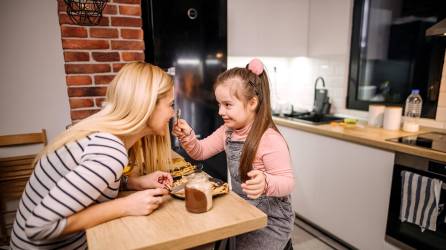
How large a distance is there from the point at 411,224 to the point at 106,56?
2.27 m

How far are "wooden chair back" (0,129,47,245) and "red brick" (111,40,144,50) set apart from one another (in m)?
1.29

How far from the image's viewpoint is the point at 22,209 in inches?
40.3

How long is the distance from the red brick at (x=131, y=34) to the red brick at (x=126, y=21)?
35 mm

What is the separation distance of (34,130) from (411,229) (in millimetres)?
3188

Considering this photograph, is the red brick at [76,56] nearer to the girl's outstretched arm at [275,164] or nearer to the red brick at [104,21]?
the red brick at [104,21]

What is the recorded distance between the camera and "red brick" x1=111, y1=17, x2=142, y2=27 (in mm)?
2023

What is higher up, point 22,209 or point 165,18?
point 165,18

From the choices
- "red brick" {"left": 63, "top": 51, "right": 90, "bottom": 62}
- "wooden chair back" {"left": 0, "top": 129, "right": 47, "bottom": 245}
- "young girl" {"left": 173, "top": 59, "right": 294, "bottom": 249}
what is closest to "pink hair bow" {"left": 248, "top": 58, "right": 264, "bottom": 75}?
"young girl" {"left": 173, "top": 59, "right": 294, "bottom": 249}

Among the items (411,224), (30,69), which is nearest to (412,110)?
(411,224)

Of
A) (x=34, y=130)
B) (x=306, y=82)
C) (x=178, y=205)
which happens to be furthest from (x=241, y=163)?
(x=34, y=130)

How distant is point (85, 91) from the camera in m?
2.02

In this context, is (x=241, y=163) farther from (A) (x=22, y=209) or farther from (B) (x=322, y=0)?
(B) (x=322, y=0)

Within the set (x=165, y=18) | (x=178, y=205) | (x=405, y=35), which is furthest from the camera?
(x=405, y=35)

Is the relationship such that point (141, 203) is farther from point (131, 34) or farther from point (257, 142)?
point (131, 34)
